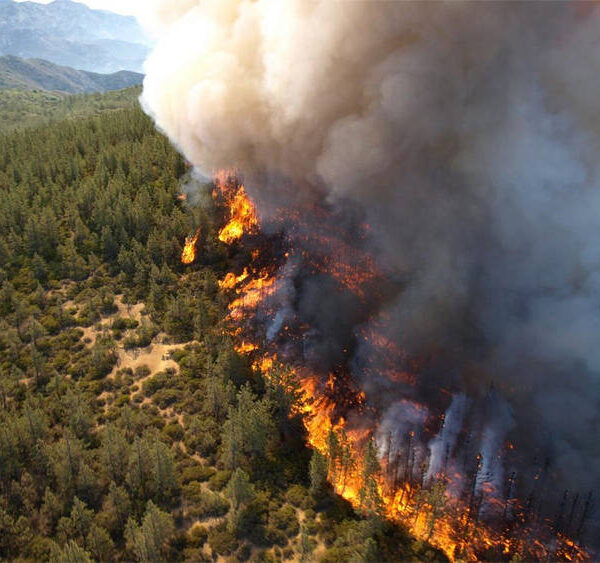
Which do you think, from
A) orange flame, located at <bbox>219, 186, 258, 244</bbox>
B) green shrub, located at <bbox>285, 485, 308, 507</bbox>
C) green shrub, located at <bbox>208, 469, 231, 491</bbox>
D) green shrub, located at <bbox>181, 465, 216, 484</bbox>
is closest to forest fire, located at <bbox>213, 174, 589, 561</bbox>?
green shrub, located at <bbox>285, 485, 308, 507</bbox>

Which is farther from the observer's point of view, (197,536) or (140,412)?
(140,412)

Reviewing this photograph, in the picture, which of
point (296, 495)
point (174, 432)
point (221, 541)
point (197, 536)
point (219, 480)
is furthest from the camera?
point (174, 432)

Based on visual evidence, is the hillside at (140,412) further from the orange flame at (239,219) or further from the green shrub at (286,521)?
the orange flame at (239,219)

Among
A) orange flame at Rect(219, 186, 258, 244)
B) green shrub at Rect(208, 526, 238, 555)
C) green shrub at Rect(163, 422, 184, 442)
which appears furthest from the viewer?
orange flame at Rect(219, 186, 258, 244)

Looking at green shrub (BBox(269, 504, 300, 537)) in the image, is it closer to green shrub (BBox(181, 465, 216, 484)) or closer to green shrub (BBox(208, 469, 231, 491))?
green shrub (BBox(208, 469, 231, 491))

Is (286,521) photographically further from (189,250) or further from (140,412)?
(189,250)

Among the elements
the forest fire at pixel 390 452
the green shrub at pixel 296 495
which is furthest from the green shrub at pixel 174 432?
the green shrub at pixel 296 495

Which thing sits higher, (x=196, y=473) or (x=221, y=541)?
(x=196, y=473)

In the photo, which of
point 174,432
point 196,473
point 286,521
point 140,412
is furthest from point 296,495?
point 140,412
